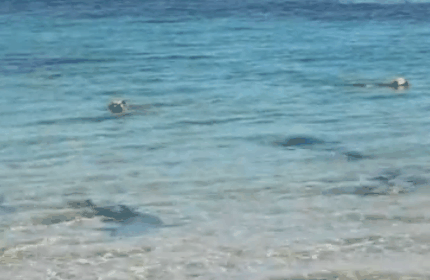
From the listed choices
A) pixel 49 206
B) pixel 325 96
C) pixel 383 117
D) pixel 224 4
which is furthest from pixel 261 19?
pixel 49 206

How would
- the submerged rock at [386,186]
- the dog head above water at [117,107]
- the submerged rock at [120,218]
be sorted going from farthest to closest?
the dog head above water at [117,107] → the submerged rock at [386,186] → the submerged rock at [120,218]

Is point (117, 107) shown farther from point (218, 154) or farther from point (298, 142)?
point (298, 142)

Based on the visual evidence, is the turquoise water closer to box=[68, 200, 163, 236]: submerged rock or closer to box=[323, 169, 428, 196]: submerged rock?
box=[323, 169, 428, 196]: submerged rock

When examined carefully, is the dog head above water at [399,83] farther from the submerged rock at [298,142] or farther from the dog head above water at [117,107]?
the dog head above water at [117,107]

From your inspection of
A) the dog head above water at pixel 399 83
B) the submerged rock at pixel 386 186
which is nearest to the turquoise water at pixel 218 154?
the submerged rock at pixel 386 186

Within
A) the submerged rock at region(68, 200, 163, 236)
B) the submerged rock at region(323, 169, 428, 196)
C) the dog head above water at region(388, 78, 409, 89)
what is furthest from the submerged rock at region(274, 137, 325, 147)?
the dog head above water at region(388, 78, 409, 89)

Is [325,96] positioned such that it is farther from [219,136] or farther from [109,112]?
[109,112]

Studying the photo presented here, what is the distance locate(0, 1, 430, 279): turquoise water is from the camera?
11.1 metres

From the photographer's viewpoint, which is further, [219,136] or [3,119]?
[3,119]

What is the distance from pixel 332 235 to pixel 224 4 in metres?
30.0

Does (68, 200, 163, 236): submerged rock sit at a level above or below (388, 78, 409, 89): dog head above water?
below

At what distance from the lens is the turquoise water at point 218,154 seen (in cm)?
1111

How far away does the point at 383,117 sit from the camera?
1895 centimetres

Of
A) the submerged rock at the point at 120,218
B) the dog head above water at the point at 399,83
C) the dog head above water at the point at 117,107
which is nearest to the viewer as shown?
the submerged rock at the point at 120,218
